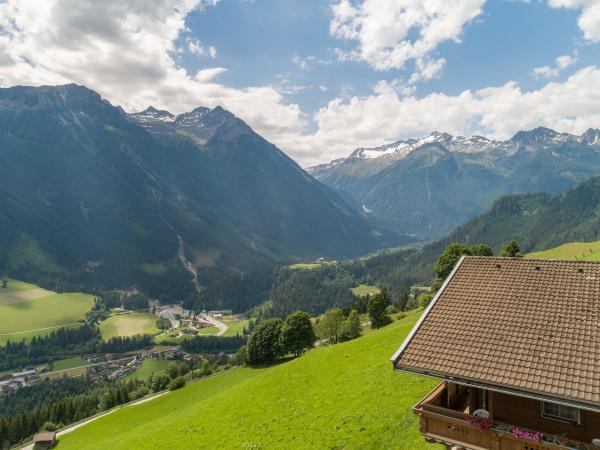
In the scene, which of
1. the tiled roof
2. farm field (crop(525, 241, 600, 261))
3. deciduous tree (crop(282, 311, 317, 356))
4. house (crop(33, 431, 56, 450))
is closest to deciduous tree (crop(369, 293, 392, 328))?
deciduous tree (crop(282, 311, 317, 356))

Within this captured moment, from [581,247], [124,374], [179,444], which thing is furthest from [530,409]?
[124,374]

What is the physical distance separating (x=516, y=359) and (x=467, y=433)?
164 inches

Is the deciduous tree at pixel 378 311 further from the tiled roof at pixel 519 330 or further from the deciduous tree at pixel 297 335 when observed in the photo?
the tiled roof at pixel 519 330

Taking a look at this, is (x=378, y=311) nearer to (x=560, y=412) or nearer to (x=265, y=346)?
(x=265, y=346)

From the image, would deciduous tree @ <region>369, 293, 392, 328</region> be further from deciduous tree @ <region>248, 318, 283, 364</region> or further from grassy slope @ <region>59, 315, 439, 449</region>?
grassy slope @ <region>59, 315, 439, 449</region>

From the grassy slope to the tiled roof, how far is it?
25.9ft

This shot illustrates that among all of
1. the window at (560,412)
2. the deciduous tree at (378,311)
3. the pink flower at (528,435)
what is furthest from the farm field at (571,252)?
the pink flower at (528,435)

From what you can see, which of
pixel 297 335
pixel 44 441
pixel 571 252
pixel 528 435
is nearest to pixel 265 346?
pixel 297 335

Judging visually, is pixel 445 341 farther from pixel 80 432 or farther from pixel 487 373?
pixel 80 432

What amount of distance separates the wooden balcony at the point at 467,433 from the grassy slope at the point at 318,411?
17.1ft

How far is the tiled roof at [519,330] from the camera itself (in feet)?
56.1

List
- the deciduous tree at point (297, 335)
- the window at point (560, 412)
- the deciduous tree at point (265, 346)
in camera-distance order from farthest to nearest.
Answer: the deciduous tree at point (297, 335) < the deciduous tree at point (265, 346) < the window at point (560, 412)

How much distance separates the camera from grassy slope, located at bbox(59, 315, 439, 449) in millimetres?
29125

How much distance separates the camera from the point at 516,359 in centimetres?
1823
